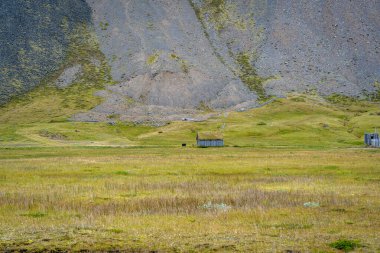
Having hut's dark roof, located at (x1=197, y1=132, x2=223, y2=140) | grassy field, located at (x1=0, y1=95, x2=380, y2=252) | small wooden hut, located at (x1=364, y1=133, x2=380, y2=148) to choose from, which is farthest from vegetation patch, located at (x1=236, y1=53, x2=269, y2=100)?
grassy field, located at (x1=0, y1=95, x2=380, y2=252)

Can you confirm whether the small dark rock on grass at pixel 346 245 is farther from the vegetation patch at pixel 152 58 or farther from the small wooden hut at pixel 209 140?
Result: the vegetation patch at pixel 152 58

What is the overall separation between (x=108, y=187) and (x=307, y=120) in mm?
119202

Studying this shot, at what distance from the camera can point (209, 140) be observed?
10794 cm

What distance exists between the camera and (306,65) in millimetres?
196125

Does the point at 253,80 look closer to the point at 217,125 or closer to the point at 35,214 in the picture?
the point at 217,125

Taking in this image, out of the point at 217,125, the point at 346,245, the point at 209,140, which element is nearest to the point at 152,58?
the point at 217,125

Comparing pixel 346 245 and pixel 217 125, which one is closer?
pixel 346 245

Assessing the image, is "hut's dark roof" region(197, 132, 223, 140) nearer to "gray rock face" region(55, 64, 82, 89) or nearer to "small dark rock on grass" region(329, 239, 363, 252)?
"small dark rock on grass" region(329, 239, 363, 252)

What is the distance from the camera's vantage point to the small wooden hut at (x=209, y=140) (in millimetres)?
107875

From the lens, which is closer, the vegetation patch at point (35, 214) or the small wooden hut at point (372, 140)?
the vegetation patch at point (35, 214)

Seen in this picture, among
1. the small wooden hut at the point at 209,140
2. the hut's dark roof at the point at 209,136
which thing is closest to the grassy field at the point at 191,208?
the small wooden hut at the point at 209,140

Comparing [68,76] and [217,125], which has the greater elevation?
[68,76]

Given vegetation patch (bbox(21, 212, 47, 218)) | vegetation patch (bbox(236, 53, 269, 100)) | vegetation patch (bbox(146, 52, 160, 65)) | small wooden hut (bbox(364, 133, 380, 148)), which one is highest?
vegetation patch (bbox(146, 52, 160, 65))

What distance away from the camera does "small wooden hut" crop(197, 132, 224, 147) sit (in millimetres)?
107875
